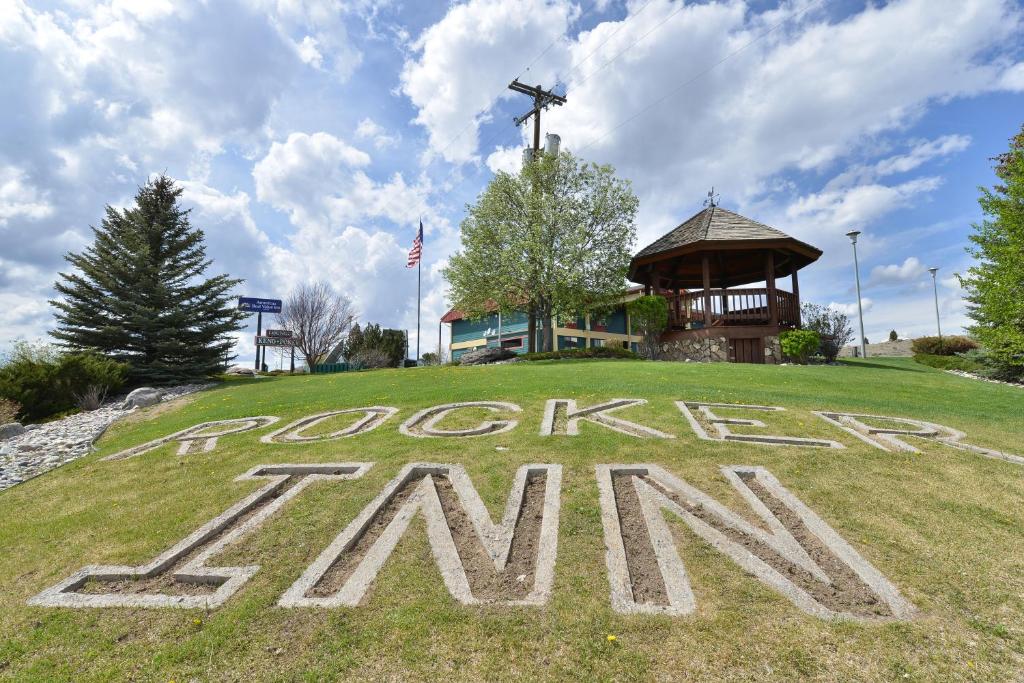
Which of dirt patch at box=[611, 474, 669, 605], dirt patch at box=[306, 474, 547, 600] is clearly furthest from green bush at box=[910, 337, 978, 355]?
dirt patch at box=[306, 474, 547, 600]

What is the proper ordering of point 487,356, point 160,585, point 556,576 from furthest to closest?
point 487,356 < point 160,585 < point 556,576

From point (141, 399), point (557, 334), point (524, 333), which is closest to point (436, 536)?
point (141, 399)

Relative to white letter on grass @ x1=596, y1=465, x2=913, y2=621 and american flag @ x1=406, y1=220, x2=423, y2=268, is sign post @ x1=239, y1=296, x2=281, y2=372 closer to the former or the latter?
american flag @ x1=406, y1=220, x2=423, y2=268

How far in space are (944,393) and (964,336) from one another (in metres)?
24.0

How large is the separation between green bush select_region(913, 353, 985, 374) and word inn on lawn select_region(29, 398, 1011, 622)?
2040 cm

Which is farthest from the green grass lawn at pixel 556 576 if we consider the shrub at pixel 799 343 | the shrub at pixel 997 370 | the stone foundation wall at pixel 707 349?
the shrub at pixel 997 370

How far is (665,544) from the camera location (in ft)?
14.5

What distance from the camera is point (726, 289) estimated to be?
20.5m

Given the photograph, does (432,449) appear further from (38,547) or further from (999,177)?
(999,177)

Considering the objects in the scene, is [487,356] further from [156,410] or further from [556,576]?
[556,576]

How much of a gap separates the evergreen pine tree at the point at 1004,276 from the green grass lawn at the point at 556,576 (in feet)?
34.1

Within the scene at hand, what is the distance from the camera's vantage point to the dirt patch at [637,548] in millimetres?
3820

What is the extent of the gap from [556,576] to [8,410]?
1639cm

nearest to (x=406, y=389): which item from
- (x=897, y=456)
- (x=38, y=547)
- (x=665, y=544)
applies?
(x=38, y=547)
